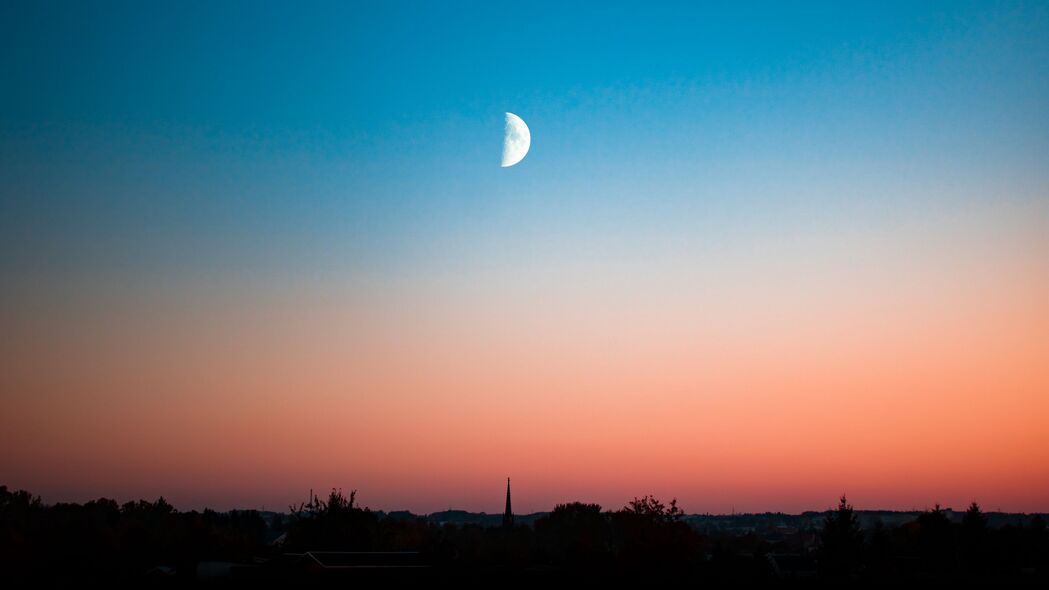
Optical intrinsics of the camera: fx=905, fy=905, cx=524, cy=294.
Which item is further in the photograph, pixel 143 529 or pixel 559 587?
pixel 143 529

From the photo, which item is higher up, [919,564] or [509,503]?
[509,503]

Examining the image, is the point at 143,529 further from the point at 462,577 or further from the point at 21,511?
the point at 462,577

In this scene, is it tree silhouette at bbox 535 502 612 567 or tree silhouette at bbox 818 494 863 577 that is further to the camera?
tree silhouette at bbox 535 502 612 567

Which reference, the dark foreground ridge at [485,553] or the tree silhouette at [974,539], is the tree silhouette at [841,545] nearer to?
the dark foreground ridge at [485,553]

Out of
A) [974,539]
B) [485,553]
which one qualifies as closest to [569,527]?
[485,553]

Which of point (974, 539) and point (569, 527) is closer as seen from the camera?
point (974, 539)

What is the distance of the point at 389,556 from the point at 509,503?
264 feet

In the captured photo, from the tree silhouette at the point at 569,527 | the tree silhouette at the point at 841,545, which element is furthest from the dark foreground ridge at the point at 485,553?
the tree silhouette at the point at 569,527

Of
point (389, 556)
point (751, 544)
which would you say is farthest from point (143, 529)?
point (751, 544)

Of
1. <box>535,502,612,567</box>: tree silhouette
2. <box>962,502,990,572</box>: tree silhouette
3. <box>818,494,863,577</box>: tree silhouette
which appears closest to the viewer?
<box>818,494,863,577</box>: tree silhouette

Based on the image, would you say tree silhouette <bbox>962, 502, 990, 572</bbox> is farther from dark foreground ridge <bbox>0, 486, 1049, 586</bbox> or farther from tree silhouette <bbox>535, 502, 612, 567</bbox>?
tree silhouette <bbox>535, 502, 612, 567</bbox>

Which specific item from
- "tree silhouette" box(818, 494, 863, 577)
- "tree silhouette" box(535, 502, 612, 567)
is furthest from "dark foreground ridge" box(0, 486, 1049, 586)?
"tree silhouette" box(535, 502, 612, 567)

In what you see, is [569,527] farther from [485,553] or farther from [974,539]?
[974,539]

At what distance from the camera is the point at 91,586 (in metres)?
15.3
